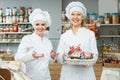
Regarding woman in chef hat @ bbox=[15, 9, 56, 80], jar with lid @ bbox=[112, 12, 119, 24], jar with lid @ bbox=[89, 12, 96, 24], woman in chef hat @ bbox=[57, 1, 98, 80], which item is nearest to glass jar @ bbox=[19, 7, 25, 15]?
jar with lid @ bbox=[89, 12, 96, 24]

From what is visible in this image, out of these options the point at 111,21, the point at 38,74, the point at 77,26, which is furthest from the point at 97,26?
the point at 38,74

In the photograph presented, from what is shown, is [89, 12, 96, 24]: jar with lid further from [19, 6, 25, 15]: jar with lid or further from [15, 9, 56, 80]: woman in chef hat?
[15, 9, 56, 80]: woman in chef hat

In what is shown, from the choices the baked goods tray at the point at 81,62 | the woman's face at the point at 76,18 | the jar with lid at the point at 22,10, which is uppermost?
the jar with lid at the point at 22,10

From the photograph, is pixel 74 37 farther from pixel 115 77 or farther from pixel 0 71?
pixel 115 77

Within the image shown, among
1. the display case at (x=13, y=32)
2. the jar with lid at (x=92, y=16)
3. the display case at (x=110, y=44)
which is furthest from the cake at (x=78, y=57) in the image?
the display case at (x=13, y=32)

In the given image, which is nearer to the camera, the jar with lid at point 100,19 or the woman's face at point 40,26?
the woman's face at point 40,26

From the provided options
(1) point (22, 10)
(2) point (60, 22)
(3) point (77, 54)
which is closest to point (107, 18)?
(2) point (60, 22)

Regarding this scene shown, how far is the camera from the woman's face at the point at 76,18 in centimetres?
278

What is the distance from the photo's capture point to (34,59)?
253cm

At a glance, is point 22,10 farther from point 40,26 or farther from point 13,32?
point 40,26

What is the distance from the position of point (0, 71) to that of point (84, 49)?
4.17 ft

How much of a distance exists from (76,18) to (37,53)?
0.55 m

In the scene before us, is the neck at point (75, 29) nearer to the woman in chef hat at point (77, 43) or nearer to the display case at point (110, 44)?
the woman in chef hat at point (77, 43)

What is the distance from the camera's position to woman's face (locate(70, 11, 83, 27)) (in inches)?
109
